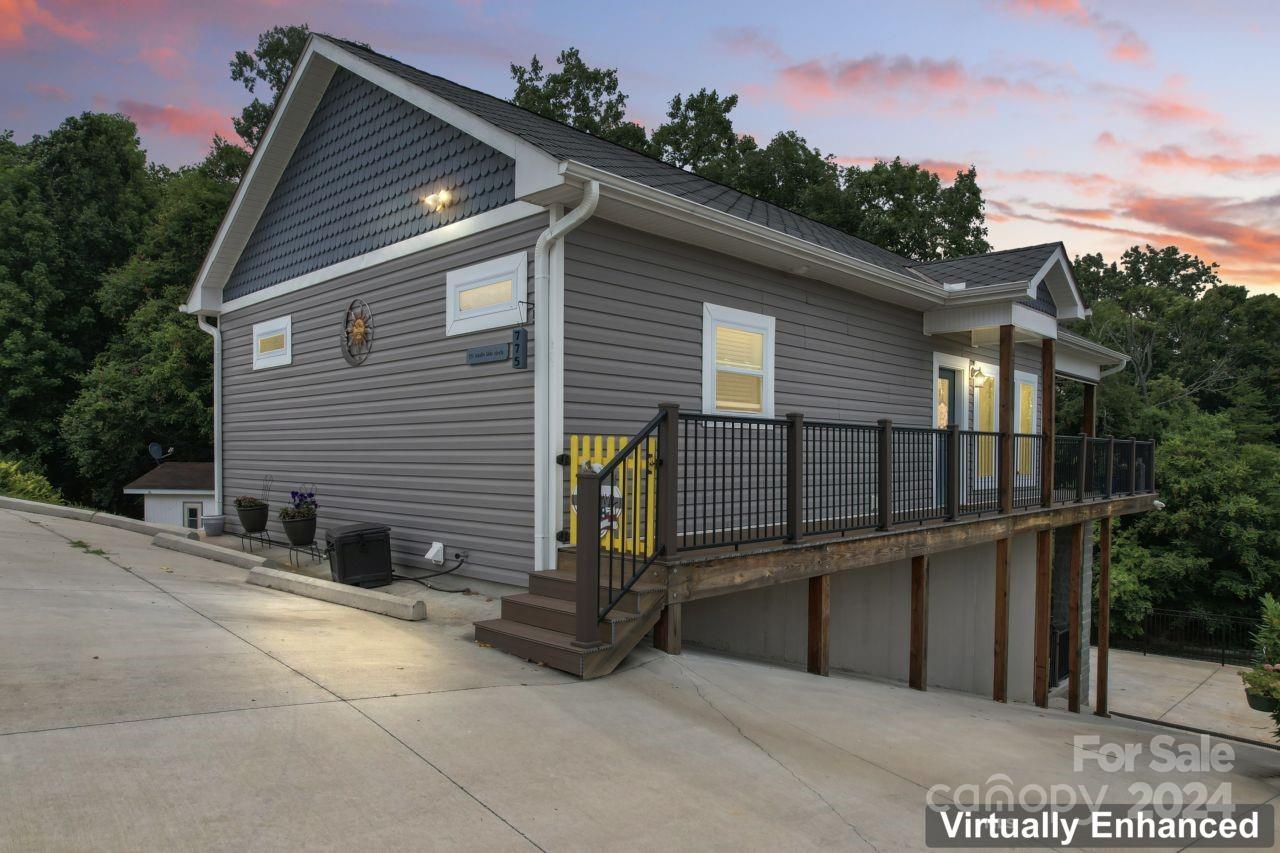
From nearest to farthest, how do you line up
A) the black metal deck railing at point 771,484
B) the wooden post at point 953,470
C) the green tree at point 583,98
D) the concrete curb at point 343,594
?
the black metal deck railing at point 771,484
the concrete curb at point 343,594
the wooden post at point 953,470
the green tree at point 583,98

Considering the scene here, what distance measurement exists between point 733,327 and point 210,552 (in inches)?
296

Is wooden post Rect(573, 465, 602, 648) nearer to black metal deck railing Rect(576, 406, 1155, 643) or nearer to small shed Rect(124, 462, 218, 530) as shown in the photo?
black metal deck railing Rect(576, 406, 1155, 643)

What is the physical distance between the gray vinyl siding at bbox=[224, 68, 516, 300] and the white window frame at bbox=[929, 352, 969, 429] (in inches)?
320

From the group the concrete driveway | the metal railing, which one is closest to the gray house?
the concrete driveway

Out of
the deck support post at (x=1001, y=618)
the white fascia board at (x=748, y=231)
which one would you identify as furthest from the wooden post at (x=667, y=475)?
the deck support post at (x=1001, y=618)

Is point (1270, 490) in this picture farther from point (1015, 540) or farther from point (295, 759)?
point (295, 759)

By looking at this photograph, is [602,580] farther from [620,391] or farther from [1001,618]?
[1001,618]

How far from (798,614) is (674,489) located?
16.4 ft

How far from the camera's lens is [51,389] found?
25266 millimetres

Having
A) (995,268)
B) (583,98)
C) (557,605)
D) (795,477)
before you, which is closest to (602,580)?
(557,605)

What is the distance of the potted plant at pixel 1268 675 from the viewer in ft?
20.2

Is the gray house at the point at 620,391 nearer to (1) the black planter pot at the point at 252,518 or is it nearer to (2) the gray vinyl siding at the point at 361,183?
(2) the gray vinyl siding at the point at 361,183

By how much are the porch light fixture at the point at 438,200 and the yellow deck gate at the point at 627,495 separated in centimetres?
331

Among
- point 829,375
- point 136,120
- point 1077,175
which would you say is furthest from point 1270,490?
point 136,120
